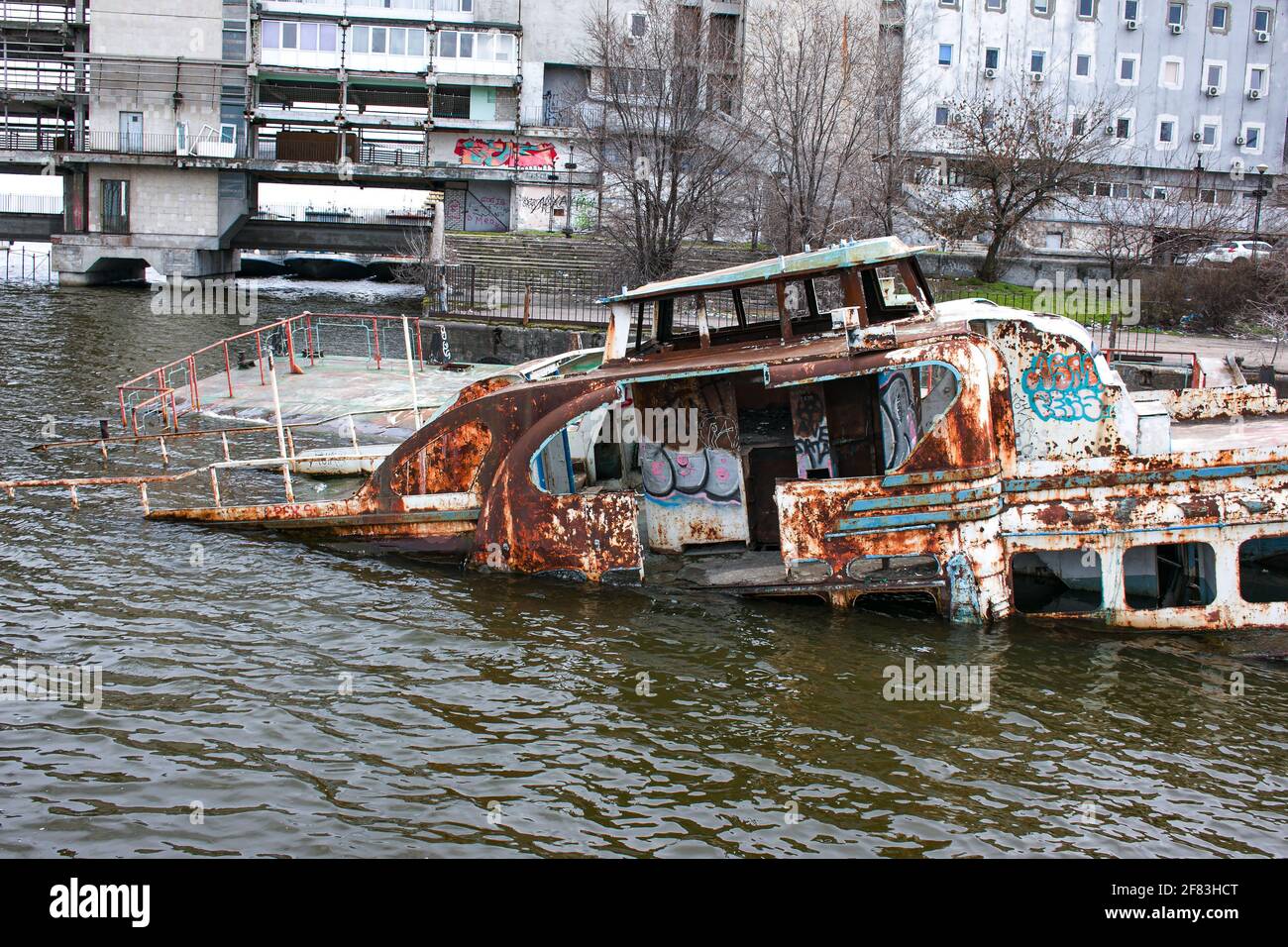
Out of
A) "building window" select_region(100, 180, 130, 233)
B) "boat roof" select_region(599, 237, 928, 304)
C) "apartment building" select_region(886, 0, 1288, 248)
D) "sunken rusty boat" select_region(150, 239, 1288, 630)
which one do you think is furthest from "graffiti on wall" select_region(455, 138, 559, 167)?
"boat roof" select_region(599, 237, 928, 304)

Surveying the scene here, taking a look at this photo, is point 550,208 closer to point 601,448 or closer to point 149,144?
point 149,144

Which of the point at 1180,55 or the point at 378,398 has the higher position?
the point at 1180,55

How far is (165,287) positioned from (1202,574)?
51.7 m

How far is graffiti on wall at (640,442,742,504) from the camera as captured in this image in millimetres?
13289

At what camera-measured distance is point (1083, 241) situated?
171ft

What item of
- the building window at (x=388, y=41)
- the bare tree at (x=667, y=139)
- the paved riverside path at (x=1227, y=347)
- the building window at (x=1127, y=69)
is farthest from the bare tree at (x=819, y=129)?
the building window at (x=388, y=41)

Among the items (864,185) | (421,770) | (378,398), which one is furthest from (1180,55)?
(421,770)

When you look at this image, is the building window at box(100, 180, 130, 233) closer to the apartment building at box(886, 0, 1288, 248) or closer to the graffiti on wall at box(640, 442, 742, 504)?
the apartment building at box(886, 0, 1288, 248)

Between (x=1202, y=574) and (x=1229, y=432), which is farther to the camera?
(x=1229, y=432)

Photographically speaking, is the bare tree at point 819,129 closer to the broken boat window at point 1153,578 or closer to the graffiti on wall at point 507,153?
the broken boat window at point 1153,578

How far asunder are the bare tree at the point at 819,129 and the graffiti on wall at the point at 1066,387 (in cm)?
1897

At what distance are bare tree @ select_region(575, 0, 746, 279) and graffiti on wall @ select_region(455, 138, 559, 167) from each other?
83.3ft

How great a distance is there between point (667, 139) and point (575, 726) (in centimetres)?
2685

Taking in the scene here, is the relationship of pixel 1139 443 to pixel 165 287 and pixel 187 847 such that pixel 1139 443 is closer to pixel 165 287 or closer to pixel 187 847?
pixel 187 847
